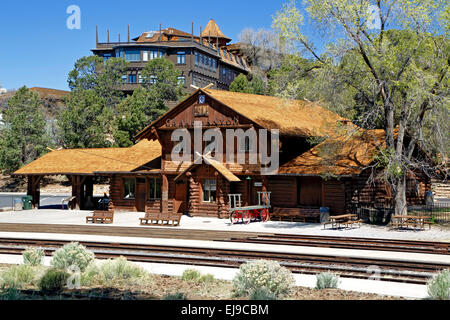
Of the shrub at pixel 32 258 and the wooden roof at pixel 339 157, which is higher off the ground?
the wooden roof at pixel 339 157

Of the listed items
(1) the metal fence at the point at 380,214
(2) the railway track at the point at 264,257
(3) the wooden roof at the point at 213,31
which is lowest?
(2) the railway track at the point at 264,257

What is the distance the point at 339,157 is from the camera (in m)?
32.3

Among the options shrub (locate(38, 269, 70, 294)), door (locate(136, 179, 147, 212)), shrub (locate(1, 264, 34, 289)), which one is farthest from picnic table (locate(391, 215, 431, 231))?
door (locate(136, 179, 147, 212))

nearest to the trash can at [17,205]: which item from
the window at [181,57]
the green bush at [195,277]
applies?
the green bush at [195,277]

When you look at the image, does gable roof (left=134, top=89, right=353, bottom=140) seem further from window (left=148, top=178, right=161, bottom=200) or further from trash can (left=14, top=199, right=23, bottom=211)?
trash can (left=14, top=199, right=23, bottom=211)

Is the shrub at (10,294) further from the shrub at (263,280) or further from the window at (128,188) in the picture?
the window at (128,188)

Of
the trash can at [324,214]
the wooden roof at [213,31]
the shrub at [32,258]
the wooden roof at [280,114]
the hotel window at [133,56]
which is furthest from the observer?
the wooden roof at [213,31]

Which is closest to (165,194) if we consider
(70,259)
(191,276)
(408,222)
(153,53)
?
(408,222)

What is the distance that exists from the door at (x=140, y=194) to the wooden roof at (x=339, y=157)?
11.3 m

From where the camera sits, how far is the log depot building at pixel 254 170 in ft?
103

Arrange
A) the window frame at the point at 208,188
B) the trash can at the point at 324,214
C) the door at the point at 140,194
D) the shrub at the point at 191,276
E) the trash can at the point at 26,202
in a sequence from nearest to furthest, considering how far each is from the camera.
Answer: the shrub at the point at 191,276, the trash can at the point at 324,214, the window frame at the point at 208,188, the door at the point at 140,194, the trash can at the point at 26,202

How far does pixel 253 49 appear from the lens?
100 metres
